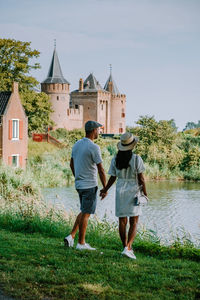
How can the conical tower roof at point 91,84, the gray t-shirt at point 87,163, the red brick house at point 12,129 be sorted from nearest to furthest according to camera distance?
1. the gray t-shirt at point 87,163
2. the red brick house at point 12,129
3. the conical tower roof at point 91,84

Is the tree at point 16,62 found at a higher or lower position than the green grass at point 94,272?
higher

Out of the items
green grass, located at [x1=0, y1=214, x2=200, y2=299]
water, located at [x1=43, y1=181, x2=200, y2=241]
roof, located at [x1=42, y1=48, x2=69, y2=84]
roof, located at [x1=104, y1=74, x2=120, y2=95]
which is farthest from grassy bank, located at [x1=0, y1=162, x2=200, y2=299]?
roof, located at [x1=104, y1=74, x2=120, y2=95]

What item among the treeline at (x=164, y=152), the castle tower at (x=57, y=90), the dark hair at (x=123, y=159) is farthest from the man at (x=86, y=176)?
the castle tower at (x=57, y=90)

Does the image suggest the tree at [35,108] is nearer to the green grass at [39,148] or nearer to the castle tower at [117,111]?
the green grass at [39,148]

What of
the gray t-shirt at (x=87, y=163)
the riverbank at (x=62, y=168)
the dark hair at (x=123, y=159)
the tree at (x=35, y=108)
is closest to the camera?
the dark hair at (x=123, y=159)

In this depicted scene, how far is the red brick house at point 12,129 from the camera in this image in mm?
26531

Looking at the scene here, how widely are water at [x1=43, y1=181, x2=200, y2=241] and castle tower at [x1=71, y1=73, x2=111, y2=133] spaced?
125ft

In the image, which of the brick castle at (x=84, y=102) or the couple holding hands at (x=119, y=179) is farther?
the brick castle at (x=84, y=102)

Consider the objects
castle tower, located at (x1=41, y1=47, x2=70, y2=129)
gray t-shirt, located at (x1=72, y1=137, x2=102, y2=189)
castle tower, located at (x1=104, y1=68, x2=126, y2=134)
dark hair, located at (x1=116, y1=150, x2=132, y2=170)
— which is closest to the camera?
dark hair, located at (x1=116, y1=150, x2=132, y2=170)

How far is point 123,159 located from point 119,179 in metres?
0.27

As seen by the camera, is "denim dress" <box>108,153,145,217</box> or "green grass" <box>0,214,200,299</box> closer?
"green grass" <box>0,214,200,299</box>

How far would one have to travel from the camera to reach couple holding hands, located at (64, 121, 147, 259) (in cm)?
562

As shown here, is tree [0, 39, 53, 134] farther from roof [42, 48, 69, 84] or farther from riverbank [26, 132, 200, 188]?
roof [42, 48, 69, 84]

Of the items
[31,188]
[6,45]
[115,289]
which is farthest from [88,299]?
[6,45]
